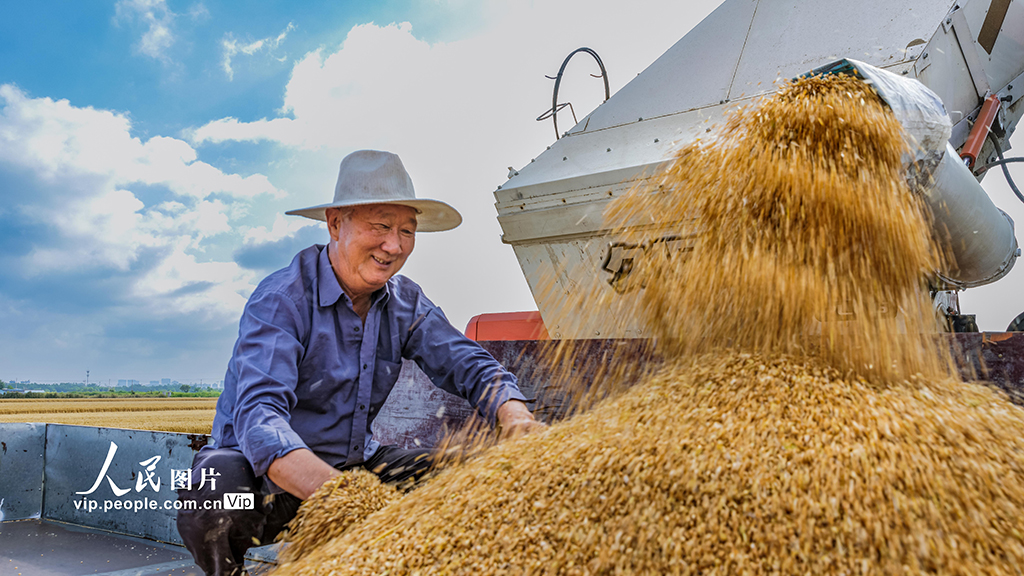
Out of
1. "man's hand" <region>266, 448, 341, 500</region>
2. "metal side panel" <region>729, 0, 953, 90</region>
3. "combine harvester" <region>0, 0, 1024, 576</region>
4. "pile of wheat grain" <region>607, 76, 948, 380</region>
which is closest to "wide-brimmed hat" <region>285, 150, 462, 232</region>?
"combine harvester" <region>0, 0, 1024, 576</region>

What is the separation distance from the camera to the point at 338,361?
1.92 m

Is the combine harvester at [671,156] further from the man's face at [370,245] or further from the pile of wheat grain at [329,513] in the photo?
the man's face at [370,245]

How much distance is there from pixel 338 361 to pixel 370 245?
365mm

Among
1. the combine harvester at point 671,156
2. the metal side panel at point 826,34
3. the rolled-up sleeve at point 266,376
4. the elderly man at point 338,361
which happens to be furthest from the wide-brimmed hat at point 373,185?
the metal side panel at point 826,34

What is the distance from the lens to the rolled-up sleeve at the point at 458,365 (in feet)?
6.31

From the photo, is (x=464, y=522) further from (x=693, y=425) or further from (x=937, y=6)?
(x=937, y=6)

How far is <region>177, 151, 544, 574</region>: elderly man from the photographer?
5.39ft

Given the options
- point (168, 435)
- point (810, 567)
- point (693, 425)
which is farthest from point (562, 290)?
point (168, 435)

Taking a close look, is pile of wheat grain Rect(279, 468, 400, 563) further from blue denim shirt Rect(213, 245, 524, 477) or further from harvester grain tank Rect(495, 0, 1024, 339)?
harvester grain tank Rect(495, 0, 1024, 339)

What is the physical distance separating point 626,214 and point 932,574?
144 cm

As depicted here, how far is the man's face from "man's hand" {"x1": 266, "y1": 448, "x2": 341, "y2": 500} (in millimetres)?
614

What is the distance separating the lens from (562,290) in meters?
2.62

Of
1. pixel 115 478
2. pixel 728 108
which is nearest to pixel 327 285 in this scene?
pixel 728 108

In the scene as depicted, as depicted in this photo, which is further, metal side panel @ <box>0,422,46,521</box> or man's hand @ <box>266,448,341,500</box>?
metal side panel @ <box>0,422,46,521</box>
